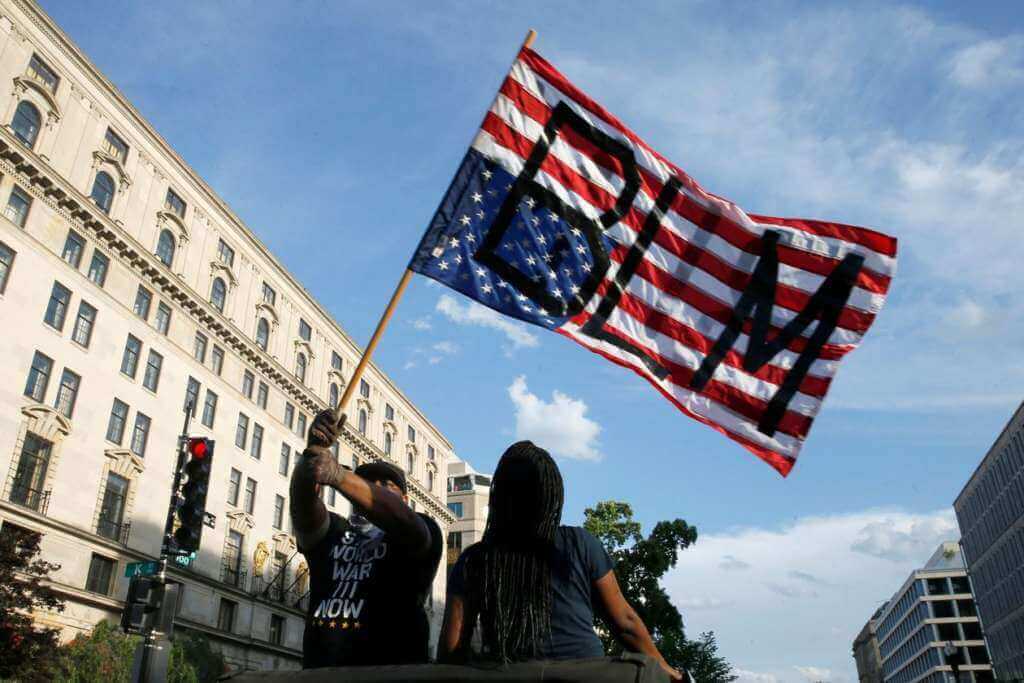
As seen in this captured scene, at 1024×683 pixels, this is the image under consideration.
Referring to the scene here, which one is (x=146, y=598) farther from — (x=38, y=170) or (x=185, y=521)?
(x=38, y=170)

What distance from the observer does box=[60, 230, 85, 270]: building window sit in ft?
102

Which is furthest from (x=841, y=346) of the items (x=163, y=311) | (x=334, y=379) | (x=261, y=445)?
(x=334, y=379)

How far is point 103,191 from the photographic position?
3353 centimetres

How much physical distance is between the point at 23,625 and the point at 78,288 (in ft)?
50.3

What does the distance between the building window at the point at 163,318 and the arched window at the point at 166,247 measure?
195 centimetres

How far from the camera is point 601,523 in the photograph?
3919 centimetres

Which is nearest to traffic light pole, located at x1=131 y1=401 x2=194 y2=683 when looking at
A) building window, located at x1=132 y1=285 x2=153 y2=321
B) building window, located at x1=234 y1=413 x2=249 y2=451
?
building window, located at x1=132 y1=285 x2=153 y2=321

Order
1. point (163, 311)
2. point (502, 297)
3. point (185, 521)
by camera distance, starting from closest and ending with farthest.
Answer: point (502, 297) < point (185, 521) < point (163, 311)

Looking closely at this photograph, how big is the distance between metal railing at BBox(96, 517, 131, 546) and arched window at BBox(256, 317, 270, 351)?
13626 mm

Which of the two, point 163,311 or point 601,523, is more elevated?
point 163,311

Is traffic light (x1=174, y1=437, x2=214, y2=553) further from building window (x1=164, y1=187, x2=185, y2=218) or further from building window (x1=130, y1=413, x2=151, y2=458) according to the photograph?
building window (x1=164, y1=187, x2=185, y2=218)

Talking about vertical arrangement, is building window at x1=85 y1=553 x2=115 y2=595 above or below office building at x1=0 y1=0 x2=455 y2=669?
below

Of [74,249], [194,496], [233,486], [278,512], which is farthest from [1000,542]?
[194,496]

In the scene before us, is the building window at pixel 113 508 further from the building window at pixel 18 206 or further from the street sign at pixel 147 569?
the street sign at pixel 147 569
